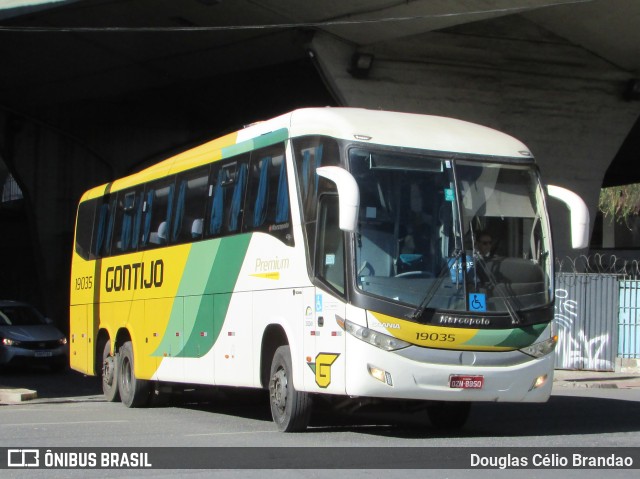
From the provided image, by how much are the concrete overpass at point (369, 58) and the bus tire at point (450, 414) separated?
1098 centimetres

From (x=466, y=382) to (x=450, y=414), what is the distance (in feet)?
6.64

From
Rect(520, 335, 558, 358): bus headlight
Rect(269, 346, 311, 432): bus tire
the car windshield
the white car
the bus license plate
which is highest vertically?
Rect(520, 335, 558, 358): bus headlight

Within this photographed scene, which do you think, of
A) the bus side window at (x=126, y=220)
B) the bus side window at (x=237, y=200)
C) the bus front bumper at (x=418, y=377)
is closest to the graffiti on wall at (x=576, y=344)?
the bus side window at (x=126, y=220)

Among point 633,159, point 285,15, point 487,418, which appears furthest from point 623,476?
point 633,159

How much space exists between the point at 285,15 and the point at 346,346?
14126 millimetres

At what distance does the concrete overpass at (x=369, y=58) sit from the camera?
23.7 meters

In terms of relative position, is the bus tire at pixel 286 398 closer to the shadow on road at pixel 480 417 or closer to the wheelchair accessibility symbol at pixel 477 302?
the shadow on road at pixel 480 417

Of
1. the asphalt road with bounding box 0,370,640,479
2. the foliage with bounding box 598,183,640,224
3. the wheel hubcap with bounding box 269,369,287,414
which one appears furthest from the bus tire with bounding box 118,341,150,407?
the foliage with bounding box 598,183,640,224

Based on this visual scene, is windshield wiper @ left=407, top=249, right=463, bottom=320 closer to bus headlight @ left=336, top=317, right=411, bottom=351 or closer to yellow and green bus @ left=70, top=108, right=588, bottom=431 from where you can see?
yellow and green bus @ left=70, top=108, right=588, bottom=431

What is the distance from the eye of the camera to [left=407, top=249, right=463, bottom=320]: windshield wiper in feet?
35.8

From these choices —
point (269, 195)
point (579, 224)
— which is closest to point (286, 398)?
point (269, 195)

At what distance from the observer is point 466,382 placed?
11.1m

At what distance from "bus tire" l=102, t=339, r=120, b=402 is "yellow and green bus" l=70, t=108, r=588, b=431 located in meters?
4.28

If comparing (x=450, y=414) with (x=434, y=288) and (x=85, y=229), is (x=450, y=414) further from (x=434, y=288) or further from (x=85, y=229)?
(x=85, y=229)
